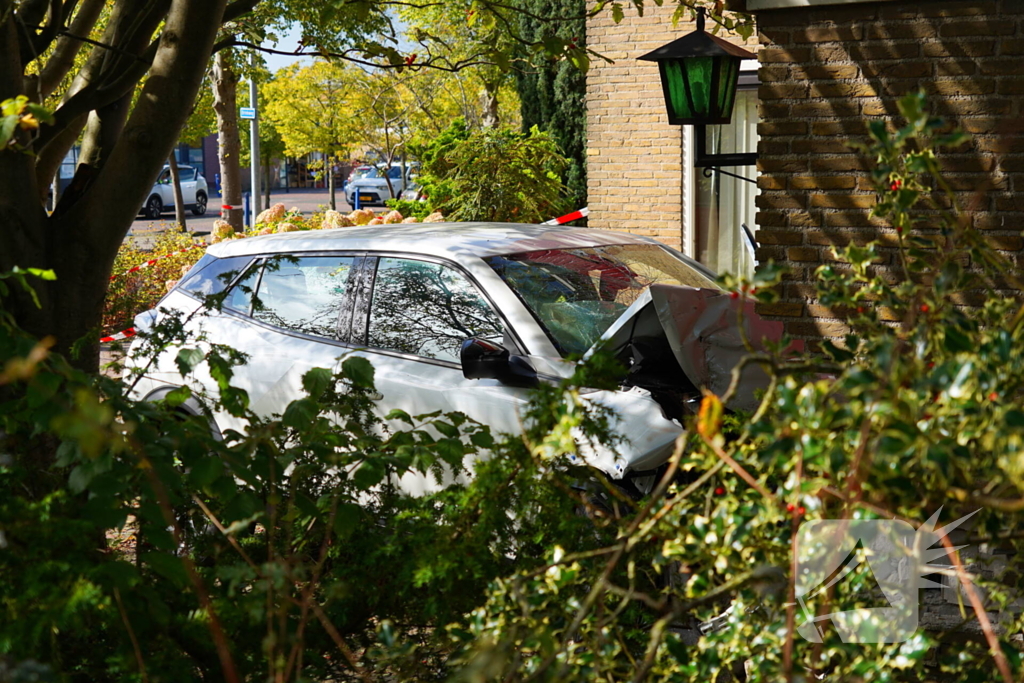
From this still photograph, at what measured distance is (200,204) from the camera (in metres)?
38.8

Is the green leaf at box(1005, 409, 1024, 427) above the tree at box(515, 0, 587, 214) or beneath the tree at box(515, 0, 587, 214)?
beneath

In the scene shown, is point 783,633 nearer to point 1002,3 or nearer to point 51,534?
point 51,534

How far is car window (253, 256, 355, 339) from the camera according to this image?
17.9ft

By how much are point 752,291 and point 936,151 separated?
2.67m

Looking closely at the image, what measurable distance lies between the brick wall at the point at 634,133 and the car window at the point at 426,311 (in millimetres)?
6924

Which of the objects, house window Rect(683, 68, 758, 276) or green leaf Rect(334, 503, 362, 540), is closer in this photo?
green leaf Rect(334, 503, 362, 540)

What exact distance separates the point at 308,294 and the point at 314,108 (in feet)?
111

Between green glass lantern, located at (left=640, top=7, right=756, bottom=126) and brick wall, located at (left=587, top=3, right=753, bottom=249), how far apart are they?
547 centimetres

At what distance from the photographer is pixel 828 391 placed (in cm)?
164

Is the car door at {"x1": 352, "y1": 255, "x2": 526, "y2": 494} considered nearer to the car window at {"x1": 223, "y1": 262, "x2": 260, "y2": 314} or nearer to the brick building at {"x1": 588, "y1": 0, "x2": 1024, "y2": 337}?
the car window at {"x1": 223, "y1": 262, "x2": 260, "y2": 314}

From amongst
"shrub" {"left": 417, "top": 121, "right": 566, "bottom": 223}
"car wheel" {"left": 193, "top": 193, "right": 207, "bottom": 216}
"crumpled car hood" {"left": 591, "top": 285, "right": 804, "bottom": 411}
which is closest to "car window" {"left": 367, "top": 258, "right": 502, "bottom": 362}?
"crumpled car hood" {"left": 591, "top": 285, "right": 804, "bottom": 411}

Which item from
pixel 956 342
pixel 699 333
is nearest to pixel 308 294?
pixel 699 333

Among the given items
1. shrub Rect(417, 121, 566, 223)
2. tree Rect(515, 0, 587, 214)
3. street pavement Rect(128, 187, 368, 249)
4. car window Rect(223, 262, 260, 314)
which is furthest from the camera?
street pavement Rect(128, 187, 368, 249)

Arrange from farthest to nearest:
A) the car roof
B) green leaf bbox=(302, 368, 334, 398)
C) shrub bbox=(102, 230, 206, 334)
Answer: shrub bbox=(102, 230, 206, 334) < the car roof < green leaf bbox=(302, 368, 334, 398)
